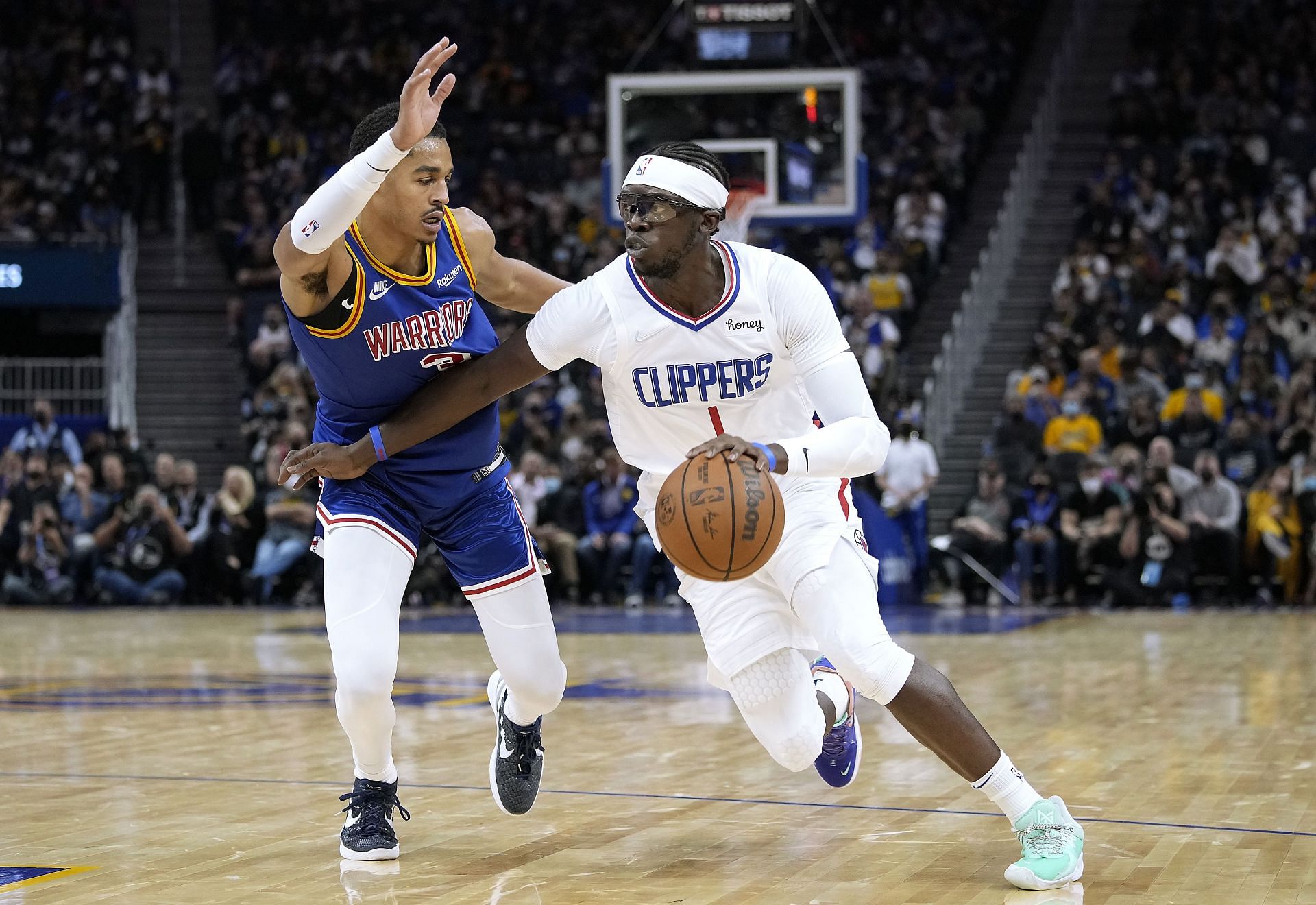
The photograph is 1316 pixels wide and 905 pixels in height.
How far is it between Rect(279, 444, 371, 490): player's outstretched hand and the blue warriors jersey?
11 centimetres

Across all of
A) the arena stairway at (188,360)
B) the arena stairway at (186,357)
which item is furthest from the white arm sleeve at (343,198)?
the arena stairway at (188,360)

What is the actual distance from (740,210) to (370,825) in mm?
9902

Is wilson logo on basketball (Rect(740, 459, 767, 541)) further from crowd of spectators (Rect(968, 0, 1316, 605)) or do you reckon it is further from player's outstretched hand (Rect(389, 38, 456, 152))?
crowd of spectators (Rect(968, 0, 1316, 605))

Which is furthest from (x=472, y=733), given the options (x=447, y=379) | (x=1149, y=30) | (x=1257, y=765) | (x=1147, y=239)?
(x=1149, y=30)

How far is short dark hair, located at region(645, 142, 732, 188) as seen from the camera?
4.95 metres

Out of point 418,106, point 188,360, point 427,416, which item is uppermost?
point 188,360

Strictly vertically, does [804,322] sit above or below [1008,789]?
above

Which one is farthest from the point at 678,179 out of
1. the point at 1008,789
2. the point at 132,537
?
the point at 132,537

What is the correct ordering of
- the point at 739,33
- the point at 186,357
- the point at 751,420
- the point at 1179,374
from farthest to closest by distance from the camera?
the point at 186,357 < the point at 1179,374 < the point at 739,33 < the point at 751,420

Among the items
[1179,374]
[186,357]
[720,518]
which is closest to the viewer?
[720,518]

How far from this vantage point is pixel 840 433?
467 centimetres

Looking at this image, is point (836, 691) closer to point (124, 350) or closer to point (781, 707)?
point (781, 707)

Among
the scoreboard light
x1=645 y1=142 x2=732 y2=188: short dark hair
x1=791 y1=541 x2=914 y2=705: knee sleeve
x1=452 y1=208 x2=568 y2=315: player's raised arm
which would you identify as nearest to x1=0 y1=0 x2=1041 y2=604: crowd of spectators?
the scoreboard light

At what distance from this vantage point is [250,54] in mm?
23891
